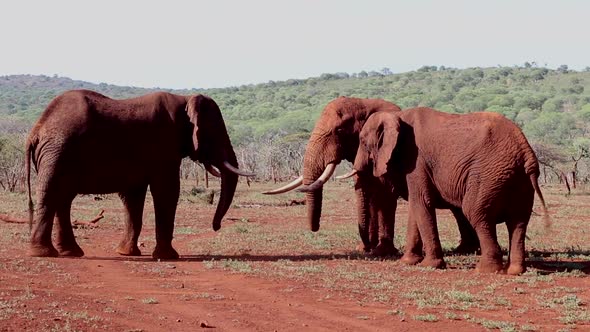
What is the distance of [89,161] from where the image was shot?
15.1 meters

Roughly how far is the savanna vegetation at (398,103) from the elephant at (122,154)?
27.7m

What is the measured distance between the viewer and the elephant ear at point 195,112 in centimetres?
1568

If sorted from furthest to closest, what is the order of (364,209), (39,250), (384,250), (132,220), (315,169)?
(315,169)
(364,209)
(132,220)
(384,250)
(39,250)

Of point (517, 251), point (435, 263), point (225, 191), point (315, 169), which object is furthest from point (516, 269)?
point (225, 191)

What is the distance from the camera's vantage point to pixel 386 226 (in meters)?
16.2

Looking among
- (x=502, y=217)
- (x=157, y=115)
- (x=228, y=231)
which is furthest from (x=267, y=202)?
(x=502, y=217)

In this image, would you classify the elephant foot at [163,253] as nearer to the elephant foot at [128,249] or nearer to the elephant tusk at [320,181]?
the elephant foot at [128,249]

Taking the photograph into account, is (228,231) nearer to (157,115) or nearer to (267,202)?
(157,115)

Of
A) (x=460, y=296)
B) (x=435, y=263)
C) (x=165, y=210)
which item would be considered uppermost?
(x=165, y=210)

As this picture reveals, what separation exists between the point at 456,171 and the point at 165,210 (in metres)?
4.79

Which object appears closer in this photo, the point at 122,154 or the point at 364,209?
the point at 122,154

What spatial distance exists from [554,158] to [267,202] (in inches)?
943

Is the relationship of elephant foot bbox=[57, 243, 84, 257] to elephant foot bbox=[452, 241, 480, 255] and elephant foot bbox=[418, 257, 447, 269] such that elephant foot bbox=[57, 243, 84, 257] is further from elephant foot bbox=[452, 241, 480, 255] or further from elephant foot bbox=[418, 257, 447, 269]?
elephant foot bbox=[452, 241, 480, 255]

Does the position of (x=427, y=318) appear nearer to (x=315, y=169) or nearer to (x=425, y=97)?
(x=315, y=169)
